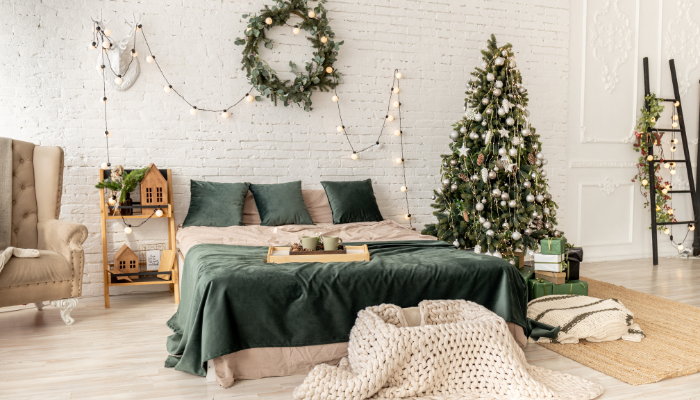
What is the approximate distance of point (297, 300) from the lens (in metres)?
2.28

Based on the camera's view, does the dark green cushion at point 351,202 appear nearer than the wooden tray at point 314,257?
No

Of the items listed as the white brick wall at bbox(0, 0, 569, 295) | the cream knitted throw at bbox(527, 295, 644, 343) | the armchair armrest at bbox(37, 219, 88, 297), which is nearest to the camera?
the cream knitted throw at bbox(527, 295, 644, 343)

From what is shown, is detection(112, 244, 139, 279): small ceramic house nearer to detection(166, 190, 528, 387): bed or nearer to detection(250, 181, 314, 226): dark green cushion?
detection(250, 181, 314, 226): dark green cushion

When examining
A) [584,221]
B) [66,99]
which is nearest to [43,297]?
[66,99]

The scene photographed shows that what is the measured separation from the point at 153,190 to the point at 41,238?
0.80 meters

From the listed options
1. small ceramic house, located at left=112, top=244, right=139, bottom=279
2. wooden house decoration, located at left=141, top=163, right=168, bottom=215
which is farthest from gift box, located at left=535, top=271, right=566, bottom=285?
small ceramic house, located at left=112, top=244, right=139, bottom=279

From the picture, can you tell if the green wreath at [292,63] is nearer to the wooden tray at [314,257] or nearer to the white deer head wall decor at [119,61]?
the white deer head wall decor at [119,61]

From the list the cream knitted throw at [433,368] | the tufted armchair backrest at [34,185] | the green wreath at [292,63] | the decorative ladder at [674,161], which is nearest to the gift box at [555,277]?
the cream knitted throw at [433,368]

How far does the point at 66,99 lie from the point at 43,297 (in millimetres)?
1616

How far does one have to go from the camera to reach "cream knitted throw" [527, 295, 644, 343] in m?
2.81

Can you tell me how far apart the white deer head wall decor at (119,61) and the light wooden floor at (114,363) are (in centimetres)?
171

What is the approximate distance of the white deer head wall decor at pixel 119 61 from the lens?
3867 mm

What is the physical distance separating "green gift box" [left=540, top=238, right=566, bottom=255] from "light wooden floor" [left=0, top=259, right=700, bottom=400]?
0.84 m

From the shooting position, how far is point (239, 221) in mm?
3869
